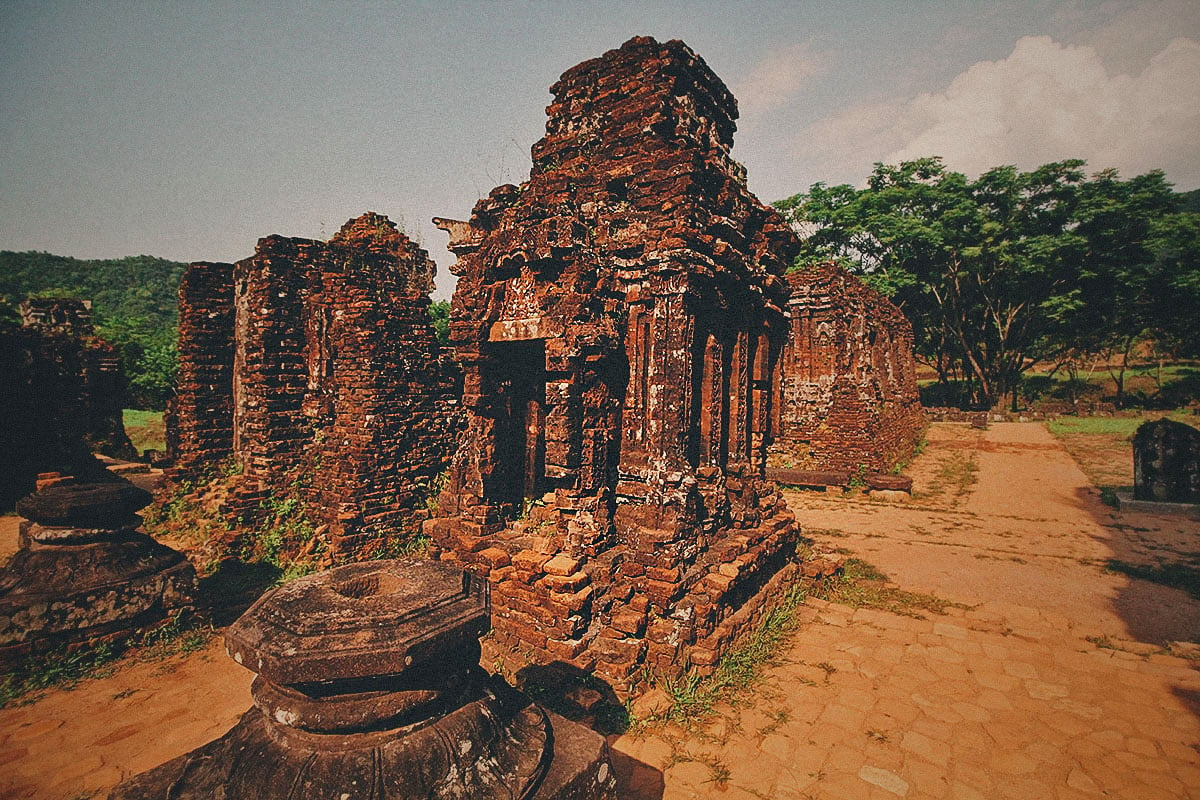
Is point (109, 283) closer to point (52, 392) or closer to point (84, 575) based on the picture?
point (52, 392)

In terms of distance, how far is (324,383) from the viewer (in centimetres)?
930

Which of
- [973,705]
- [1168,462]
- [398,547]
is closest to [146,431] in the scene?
[398,547]

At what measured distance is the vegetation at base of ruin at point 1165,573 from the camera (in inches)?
276

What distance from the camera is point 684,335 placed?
5.45m

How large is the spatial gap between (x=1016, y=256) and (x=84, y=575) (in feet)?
108

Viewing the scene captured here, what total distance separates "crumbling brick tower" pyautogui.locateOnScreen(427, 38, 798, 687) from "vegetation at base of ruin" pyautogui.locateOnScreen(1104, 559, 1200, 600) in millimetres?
5265

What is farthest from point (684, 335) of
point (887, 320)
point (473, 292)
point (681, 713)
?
point (887, 320)

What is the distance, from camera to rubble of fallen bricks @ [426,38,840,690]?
5.02m

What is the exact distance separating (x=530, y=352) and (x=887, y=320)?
15774 millimetres

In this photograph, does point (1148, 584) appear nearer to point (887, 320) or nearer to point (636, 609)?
point (636, 609)

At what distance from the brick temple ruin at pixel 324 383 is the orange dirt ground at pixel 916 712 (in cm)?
333

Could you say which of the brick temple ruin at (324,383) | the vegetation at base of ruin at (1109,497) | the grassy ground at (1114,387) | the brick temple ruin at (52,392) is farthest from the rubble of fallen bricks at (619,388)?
the grassy ground at (1114,387)

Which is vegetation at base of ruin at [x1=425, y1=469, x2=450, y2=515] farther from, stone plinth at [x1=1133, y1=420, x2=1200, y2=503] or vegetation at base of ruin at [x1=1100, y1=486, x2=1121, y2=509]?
stone plinth at [x1=1133, y1=420, x2=1200, y2=503]

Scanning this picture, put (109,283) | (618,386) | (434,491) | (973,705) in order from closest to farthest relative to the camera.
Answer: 1. (973,705)
2. (618,386)
3. (434,491)
4. (109,283)
